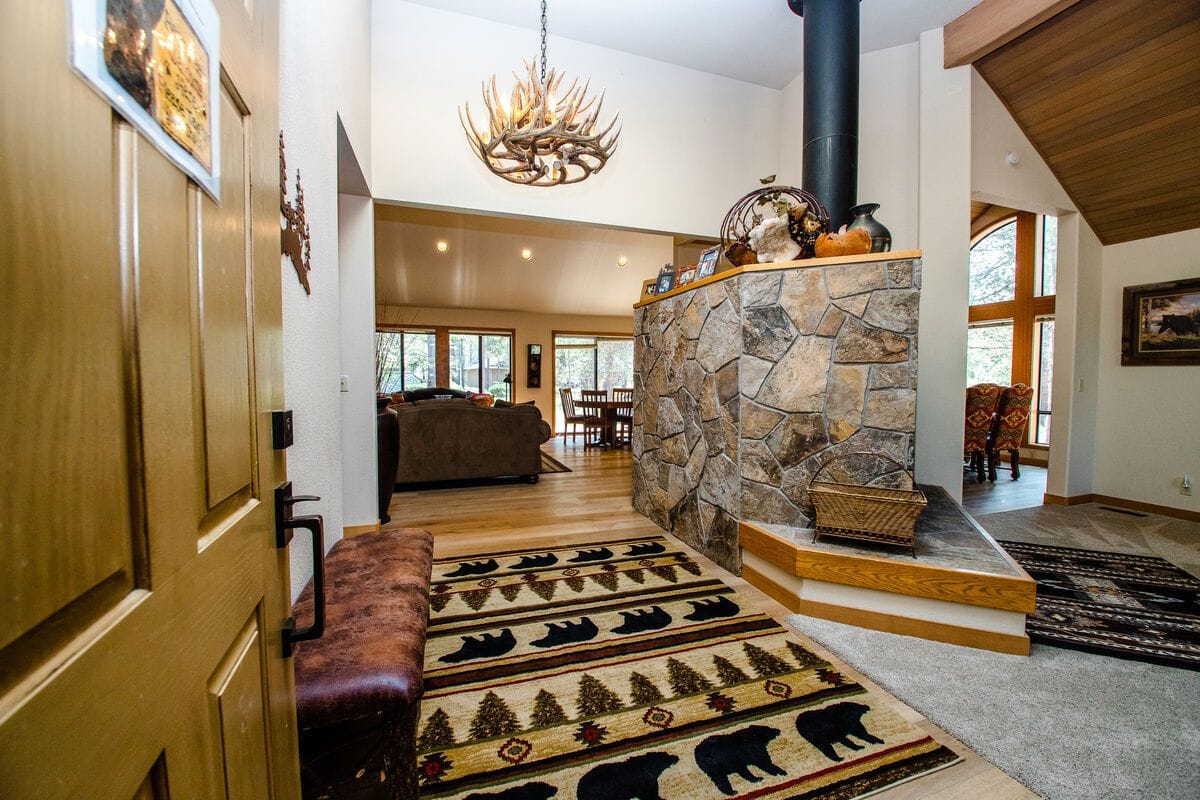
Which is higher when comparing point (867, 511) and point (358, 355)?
point (358, 355)

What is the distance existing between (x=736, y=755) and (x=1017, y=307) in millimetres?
7950

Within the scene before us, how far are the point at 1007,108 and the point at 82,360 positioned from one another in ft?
17.6

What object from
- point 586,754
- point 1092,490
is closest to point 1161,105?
point 1092,490

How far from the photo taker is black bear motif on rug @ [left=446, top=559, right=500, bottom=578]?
2643 mm

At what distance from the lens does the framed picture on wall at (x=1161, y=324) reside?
3764 millimetres

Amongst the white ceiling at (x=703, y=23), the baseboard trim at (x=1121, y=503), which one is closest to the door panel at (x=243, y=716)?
the white ceiling at (x=703, y=23)

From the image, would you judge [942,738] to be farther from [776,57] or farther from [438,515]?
[776,57]

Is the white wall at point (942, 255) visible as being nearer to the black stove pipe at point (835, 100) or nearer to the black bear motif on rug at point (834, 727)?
the black stove pipe at point (835, 100)

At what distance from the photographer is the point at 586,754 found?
1.40 meters

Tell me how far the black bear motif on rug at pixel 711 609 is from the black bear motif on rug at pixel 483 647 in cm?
80

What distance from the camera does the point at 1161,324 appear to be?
389cm

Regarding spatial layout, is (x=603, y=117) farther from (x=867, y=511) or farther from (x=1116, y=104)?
(x=1116, y=104)

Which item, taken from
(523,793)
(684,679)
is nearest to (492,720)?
(523,793)

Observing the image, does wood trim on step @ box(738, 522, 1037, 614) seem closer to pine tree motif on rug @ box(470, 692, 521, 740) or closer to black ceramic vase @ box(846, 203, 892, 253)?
pine tree motif on rug @ box(470, 692, 521, 740)
